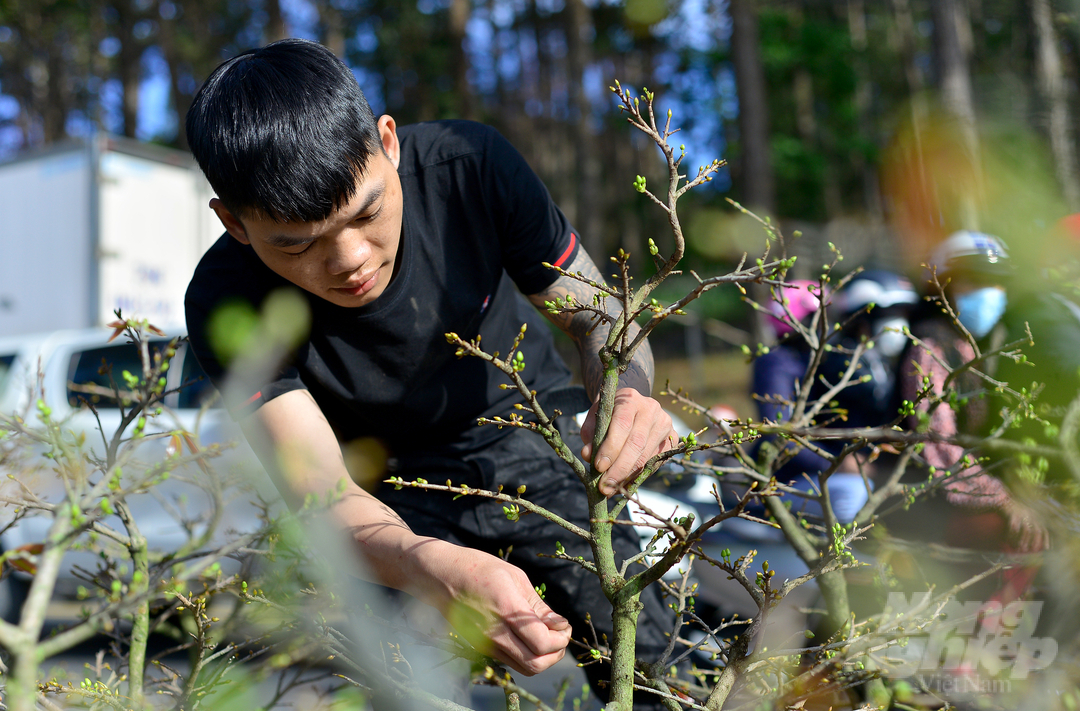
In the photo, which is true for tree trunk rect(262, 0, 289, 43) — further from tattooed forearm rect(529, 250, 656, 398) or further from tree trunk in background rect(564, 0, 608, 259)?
tattooed forearm rect(529, 250, 656, 398)

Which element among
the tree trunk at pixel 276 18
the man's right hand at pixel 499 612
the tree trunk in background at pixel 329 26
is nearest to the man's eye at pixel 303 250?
the man's right hand at pixel 499 612

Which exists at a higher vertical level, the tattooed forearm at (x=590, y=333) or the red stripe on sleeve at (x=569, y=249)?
the red stripe on sleeve at (x=569, y=249)

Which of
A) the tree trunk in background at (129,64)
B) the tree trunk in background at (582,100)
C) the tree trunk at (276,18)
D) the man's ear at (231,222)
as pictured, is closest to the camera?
the man's ear at (231,222)

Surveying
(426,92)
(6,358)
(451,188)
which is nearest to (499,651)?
(451,188)

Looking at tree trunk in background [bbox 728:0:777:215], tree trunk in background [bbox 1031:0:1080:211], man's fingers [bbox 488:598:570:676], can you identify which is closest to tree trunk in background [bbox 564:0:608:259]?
tree trunk in background [bbox 728:0:777:215]

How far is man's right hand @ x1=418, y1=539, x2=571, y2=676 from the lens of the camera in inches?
48.9

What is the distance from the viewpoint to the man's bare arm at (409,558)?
1254 mm

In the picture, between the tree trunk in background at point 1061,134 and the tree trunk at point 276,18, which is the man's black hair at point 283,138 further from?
the tree trunk at point 276,18

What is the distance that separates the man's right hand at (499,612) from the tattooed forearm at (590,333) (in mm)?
416

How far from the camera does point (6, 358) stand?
5695 millimetres

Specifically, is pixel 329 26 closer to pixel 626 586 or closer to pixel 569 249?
pixel 569 249

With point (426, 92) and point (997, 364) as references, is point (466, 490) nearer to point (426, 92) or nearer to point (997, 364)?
point (997, 364)

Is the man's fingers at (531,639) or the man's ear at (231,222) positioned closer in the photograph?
the man's fingers at (531,639)

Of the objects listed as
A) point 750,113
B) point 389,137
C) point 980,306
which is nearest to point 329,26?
point 750,113
